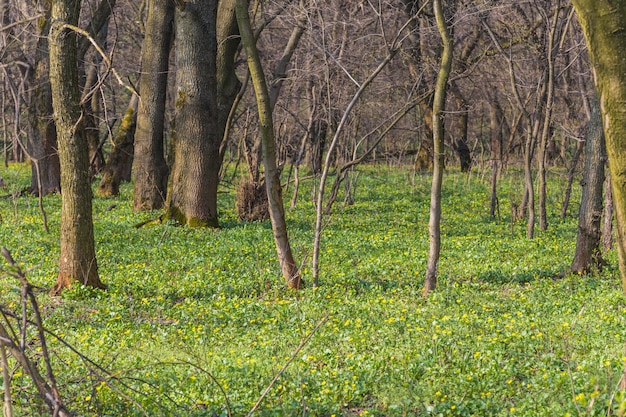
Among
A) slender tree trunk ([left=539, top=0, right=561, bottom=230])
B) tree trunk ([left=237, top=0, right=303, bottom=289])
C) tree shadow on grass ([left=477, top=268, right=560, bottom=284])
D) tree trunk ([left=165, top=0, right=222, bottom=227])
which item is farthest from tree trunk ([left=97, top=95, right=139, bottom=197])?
tree shadow on grass ([left=477, top=268, right=560, bottom=284])

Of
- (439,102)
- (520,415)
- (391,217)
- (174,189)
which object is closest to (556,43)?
(391,217)

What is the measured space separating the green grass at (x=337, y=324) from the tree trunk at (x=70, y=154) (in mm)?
357

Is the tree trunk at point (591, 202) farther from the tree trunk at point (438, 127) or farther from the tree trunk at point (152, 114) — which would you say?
the tree trunk at point (152, 114)

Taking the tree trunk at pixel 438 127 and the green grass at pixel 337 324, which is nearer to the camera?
the green grass at pixel 337 324

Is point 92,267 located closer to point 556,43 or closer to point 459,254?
point 459,254

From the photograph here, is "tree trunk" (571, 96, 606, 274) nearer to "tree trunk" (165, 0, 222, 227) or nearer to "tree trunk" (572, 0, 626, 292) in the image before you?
"tree trunk" (572, 0, 626, 292)

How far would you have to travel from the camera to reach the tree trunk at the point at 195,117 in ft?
53.9

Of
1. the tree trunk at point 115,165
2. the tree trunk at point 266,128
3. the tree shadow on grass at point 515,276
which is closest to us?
the tree trunk at point 266,128

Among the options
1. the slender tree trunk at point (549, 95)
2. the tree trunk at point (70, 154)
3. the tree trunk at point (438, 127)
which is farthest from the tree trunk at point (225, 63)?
the tree trunk at point (438, 127)

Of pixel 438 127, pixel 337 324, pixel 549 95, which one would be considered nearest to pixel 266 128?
pixel 438 127

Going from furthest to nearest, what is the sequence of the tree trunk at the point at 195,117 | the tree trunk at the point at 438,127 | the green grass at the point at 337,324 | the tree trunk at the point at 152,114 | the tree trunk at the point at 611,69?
the tree trunk at the point at 152,114, the tree trunk at the point at 195,117, the tree trunk at the point at 438,127, the green grass at the point at 337,324, the tree trunk at the point at 611,69

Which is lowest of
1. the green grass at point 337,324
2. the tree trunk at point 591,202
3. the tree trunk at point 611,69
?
the green grass at point 337,324

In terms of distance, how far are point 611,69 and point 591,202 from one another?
7.90 m

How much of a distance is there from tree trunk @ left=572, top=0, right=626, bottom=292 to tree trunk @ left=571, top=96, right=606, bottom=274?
7.47 m
